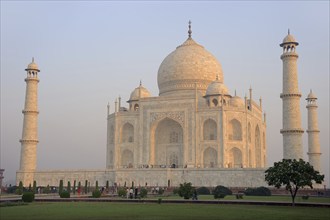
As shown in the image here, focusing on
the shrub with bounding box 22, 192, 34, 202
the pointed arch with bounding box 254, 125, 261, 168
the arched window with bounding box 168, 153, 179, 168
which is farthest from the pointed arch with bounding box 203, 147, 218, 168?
the shrub with bounding box 22, 192, 34, 202

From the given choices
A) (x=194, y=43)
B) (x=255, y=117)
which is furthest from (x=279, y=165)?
(x=194, y=43)

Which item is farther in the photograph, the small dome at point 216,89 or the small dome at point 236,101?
the small dome at point 236,101

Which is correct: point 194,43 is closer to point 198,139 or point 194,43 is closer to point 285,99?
point 198,139

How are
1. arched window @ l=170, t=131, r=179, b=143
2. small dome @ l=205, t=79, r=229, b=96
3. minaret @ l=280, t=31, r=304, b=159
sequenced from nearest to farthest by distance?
minaret @ l=280, t=31, r=304, b=159 → small dome @ l=205, t=79, r=229, b=96 → arched window @ l=170, t=131, r=179, b=143

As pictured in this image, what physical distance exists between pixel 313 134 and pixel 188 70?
37.1ft

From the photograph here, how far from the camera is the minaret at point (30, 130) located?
3350 cm

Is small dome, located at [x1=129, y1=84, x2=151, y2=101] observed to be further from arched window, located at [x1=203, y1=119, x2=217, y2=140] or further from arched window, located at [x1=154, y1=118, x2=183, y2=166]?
arched window, located at [x1=203, y1=119, x2=217, y2=140]

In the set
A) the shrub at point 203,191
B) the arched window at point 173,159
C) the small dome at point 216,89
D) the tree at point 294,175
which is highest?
the small dome at point 216,89

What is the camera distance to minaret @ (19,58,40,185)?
110ft

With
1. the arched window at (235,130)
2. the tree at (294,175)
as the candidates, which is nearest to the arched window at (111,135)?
the arched window at (235,130)

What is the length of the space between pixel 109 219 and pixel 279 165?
33.0 ft

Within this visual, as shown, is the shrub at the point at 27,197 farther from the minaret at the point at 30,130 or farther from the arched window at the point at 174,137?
the arched window at the point at 174,137

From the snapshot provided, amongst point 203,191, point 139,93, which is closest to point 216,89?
point 139,93

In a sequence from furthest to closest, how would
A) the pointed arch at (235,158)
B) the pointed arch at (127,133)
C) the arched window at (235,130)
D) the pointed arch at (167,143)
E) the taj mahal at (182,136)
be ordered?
the pointed arch at (127,133) < the pointed arch at (167,143) < the arched window at (235,130) < the pointed arch at (235,158) < the taj mahal at (182,136)
